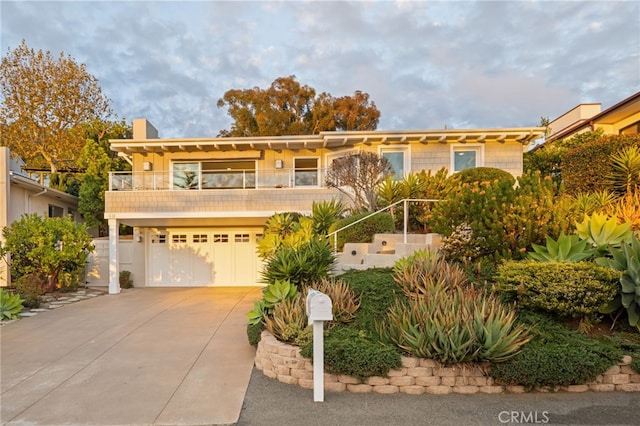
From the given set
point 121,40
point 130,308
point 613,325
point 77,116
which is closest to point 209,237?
point 130,308

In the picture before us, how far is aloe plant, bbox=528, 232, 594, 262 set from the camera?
570 cm

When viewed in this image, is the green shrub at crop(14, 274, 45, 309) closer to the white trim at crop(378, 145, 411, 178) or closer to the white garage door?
the white garage door

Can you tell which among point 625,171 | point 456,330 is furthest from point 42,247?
point 625,171

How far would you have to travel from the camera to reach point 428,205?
1020 cm

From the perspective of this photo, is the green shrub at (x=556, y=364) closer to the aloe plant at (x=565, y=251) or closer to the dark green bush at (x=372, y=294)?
the aloe plant at (x=565, y=251)

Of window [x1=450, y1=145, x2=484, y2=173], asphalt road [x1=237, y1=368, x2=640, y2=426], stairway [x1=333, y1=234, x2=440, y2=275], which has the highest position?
window [x1=450, y1=145, x2=484, y2=173]

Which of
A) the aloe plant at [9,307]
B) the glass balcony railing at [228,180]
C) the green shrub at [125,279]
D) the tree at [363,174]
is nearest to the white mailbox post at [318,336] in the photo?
the tree at [363,174]

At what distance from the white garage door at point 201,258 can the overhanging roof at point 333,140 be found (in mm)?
3614

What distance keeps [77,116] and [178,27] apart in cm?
1226

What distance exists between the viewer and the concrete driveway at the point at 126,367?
14.1 feet

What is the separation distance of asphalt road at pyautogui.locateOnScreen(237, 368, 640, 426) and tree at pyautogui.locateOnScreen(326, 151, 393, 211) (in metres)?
6.94

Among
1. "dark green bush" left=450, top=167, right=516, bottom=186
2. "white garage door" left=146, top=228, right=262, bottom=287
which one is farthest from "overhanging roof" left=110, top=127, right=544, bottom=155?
"white garage door" left=146, top=228, right=262, bottom=287

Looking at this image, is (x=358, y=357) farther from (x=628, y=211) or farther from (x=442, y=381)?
(x=628, y=211)

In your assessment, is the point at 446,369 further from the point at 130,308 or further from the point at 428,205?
the point at 130,308
